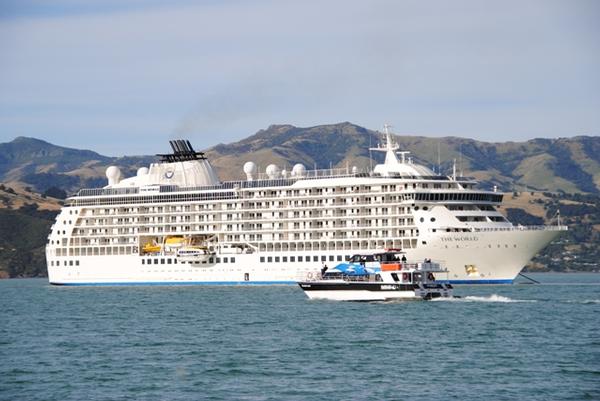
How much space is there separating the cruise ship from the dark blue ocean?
19.4 metres

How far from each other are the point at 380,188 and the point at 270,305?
112 feet

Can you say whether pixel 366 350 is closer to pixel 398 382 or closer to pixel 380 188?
pixel 398 382

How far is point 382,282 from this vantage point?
8838 centimetres

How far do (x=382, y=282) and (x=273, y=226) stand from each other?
3924cm

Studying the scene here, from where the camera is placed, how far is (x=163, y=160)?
141 m

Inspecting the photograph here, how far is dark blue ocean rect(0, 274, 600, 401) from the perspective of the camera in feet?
152

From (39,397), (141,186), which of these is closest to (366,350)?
(39,397)

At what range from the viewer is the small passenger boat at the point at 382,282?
88188 millimetres

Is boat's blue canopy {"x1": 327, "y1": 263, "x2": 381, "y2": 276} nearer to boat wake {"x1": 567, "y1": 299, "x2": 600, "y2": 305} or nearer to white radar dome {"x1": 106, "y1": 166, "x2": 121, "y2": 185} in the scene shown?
boat wake {"x1": 567, "y1": 299, "x2": 600, "y2": 305}

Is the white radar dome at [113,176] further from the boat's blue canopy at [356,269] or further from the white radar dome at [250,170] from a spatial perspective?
the boat's blue canopy at [356,269]

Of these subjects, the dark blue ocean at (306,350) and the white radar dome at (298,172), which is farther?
the white radar dome at (298,172)

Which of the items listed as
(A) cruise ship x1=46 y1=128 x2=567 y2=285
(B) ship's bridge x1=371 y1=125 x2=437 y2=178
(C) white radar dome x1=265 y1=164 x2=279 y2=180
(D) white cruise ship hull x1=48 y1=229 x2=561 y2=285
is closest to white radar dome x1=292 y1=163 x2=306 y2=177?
(A) cruise ship x1=46 y1=128 x2=567 y2=285

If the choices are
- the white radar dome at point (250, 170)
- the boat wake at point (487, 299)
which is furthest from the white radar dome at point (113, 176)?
the boat wake at point (487, 299)

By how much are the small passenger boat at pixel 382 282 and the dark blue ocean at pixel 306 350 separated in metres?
1.67
